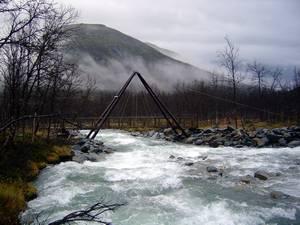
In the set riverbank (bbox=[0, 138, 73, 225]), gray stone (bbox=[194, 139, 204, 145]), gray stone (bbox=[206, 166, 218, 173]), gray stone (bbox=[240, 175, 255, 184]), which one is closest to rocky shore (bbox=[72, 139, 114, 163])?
riverbank (bbox=[0, 138, 73, 225])

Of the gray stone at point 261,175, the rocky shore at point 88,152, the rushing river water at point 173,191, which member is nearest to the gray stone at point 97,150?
the rocky shore at point 88,152

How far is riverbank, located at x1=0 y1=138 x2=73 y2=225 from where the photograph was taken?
8.98 metres

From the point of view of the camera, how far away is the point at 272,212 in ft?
33.8

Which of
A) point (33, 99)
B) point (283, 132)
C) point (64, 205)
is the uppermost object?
point (33, 99)

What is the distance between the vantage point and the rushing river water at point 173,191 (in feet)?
32.4

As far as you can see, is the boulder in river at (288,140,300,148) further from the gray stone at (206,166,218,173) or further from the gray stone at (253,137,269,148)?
the gray stone at (206,166,218,173)

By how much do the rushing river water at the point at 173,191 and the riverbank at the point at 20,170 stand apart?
520 mm

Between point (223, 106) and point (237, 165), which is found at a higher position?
point (223, 106)

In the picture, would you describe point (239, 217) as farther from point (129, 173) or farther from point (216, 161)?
point (216, 161)

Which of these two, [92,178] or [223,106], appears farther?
[223,106]

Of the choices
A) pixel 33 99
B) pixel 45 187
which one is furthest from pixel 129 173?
pixel 33 99

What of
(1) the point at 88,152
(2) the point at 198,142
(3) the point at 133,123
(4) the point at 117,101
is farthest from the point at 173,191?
(3) the point at 133,123

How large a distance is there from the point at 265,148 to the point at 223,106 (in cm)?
5456

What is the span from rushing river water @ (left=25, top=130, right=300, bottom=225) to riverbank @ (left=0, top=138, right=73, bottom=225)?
520mm
